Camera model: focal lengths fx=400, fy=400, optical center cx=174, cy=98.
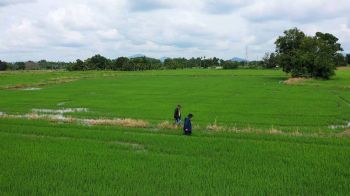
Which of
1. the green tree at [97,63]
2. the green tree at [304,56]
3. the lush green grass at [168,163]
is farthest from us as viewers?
the green tree at [97,63]

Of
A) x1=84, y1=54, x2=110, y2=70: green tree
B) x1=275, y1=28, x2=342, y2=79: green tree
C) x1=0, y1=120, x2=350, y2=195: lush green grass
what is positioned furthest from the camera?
x1=84, y1=54, x2=110, y2=70: green tree

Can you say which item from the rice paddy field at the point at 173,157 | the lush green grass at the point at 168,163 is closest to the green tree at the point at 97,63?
the rice paddy field at the point at 173,157

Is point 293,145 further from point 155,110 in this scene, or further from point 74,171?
point 155,110

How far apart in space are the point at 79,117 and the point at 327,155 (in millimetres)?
16224

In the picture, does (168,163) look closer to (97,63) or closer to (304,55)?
(304,55)

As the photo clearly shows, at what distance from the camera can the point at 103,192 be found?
375 inches

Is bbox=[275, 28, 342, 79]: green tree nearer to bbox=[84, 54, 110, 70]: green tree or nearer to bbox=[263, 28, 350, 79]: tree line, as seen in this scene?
bbox=[263, 28, 350, 79]: tree line

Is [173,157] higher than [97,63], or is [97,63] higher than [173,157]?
[97,63]

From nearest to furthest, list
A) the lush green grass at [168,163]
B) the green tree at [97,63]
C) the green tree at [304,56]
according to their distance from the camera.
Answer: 1. the lush green grass at [168,163]
2. the green tree at [304,56]
3. the green tree at [97,63]

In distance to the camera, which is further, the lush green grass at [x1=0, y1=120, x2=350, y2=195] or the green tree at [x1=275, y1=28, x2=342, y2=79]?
the green tree at [x1=275, y1=28, x2=342, y2=79]

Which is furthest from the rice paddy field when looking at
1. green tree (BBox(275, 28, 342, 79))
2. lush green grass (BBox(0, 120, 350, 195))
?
green tree (BBox(275, 28, 342, 79))

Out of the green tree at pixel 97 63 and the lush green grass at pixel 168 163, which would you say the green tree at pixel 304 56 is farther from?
the green tree at pixel 97 63

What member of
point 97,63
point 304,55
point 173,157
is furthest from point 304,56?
point 97,63

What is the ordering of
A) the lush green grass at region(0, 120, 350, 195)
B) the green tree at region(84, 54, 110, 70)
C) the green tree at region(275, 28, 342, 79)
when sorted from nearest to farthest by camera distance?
the lush green grass at region(0, 120, 350, 195) → the green tree at region(275, 28, 342, 79) → the green tree at region(84, 54, 110, 70)
